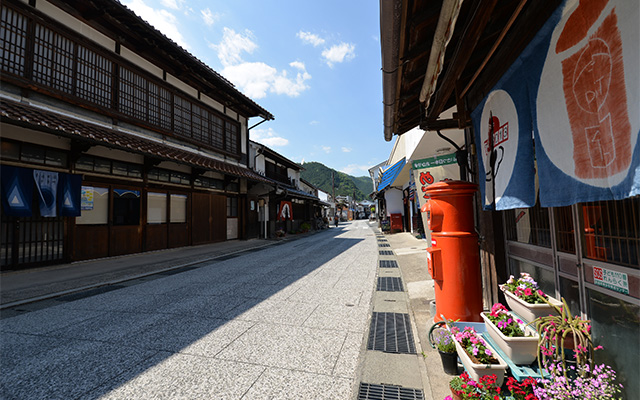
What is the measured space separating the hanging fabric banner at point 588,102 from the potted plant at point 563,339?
993mm

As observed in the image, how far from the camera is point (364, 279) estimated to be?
7574mm

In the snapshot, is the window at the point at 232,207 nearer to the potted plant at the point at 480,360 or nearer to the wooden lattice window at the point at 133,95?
the wooden lattice window at the point at 133,95

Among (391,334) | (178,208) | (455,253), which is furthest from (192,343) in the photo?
(178,208)

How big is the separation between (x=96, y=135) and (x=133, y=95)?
408 cm

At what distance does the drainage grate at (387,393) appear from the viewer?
2635 mm

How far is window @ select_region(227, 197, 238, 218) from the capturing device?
17.5 metres

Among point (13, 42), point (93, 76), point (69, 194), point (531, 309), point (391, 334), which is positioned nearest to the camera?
point (531, 309)

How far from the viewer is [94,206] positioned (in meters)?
9.82

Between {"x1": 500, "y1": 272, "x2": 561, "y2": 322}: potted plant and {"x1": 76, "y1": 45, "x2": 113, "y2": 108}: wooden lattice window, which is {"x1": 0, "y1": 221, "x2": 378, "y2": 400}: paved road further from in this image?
{"x1": 76, "y1": 45, "x2": 113, "y2": 108}: wooden lattice window

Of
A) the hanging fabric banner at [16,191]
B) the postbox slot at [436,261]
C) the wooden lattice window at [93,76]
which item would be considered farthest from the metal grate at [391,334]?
the wooden lattice window at [93,76]

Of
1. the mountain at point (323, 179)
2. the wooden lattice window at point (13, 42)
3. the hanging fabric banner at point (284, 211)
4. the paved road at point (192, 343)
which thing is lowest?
the paved road at point (192, 343)

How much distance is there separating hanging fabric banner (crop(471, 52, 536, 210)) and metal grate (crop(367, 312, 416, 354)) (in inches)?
85.6

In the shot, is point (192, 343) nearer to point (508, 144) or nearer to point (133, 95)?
point (508, 144)

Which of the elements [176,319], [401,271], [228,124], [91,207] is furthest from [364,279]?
[228,124]
